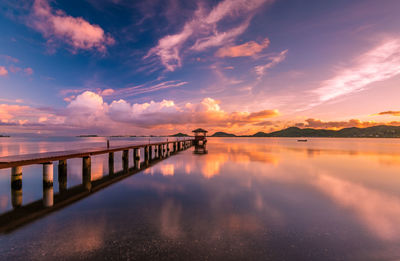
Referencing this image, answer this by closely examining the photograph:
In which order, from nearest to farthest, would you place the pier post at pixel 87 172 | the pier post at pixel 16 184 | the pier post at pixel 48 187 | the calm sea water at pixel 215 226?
the calm sea water at pixel 215 226, the pier post at pixel 48 187, the pier post at pixel 16 184, the pier post at pixel 87 172

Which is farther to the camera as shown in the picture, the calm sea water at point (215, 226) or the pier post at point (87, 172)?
the pier post at point (87, 172)

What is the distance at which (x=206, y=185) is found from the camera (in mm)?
13000

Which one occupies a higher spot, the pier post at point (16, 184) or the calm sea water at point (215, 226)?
the pier post at point (16, 184)

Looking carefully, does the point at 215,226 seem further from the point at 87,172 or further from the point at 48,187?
the point at 87,172

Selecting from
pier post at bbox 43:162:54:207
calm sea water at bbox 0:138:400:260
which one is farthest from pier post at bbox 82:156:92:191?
pier post at bbox 43:162:54:207

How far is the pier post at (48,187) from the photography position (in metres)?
8.57

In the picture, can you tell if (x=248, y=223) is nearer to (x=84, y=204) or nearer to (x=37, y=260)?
(x=37, y=260)

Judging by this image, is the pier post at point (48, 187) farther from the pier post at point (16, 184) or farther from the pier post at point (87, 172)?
the pier post at point (87, 172)

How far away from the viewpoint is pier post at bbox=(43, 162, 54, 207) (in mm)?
8570

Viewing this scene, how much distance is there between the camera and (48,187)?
9.04m

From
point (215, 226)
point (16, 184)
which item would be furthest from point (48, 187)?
point (215, 226)

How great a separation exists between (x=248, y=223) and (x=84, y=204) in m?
7.36

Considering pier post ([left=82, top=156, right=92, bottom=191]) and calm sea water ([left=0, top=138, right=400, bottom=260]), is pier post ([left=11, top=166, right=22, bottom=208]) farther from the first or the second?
pier post ([left=82, top=156, right=92, bottom=191])

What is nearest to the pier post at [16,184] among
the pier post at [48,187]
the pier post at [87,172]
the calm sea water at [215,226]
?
the calm sea water at [215,226]
